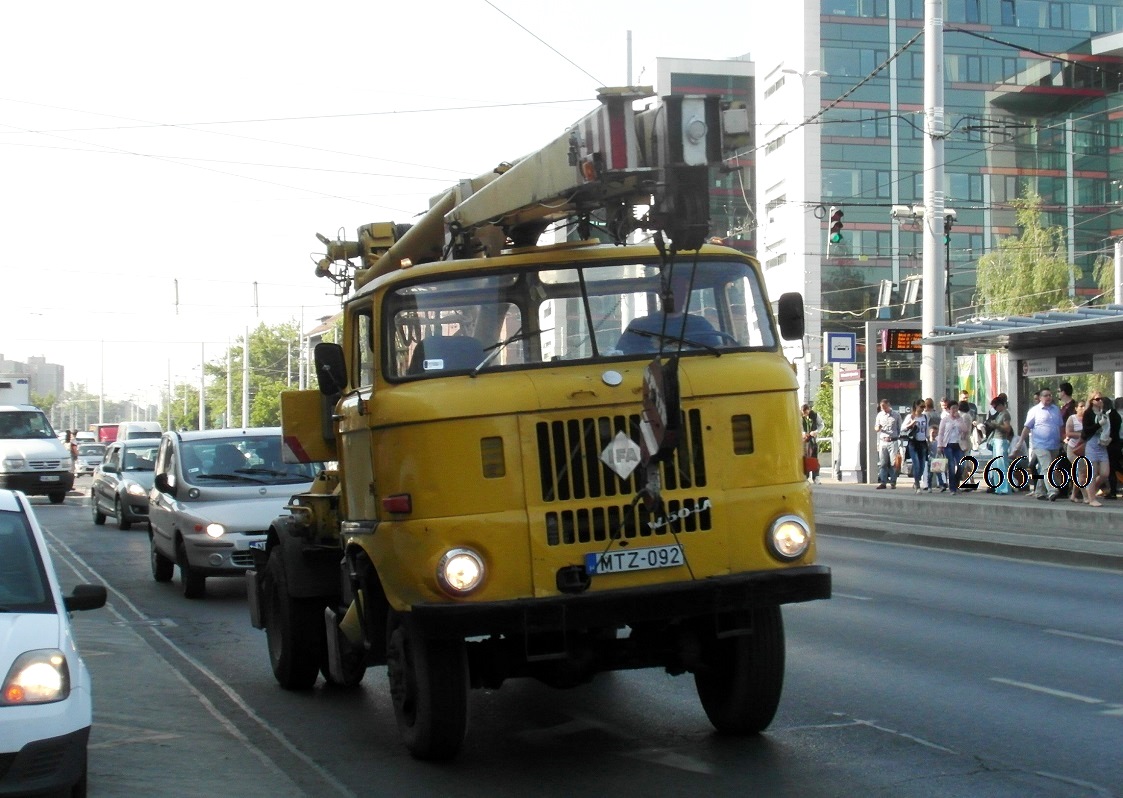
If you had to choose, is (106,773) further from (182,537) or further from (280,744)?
(182,537)

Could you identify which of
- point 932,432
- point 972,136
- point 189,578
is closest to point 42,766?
point 189,578

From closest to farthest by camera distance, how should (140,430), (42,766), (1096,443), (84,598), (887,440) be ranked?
(42,766), (84,598), (1096,443), (887,440), (140,430)

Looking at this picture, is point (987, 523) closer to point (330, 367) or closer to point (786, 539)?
point (786, 539)

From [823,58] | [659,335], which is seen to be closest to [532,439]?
[659,335]

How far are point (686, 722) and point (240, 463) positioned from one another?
8.71m

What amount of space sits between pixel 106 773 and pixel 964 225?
72459 millimetres

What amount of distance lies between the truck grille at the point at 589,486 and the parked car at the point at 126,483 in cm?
1873

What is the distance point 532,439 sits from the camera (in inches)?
260

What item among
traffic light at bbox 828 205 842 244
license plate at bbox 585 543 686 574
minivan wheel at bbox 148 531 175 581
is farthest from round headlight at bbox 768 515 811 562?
traffic light at bbox 828 205 842 244

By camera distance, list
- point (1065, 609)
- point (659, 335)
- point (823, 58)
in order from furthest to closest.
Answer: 1. point (823, 58)
2. point (1065, 609)
3. point (659, 335)

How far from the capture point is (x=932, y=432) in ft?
91.5

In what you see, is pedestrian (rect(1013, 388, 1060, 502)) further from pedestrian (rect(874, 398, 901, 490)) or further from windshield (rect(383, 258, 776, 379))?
windshield (rect(383, 258, 776, 379))

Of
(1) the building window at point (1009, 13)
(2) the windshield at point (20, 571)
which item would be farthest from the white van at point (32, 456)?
(1) the building window at point (1009, 13)

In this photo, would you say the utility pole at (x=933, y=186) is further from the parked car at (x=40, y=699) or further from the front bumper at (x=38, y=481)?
the parked car at (x=40, y=699)
